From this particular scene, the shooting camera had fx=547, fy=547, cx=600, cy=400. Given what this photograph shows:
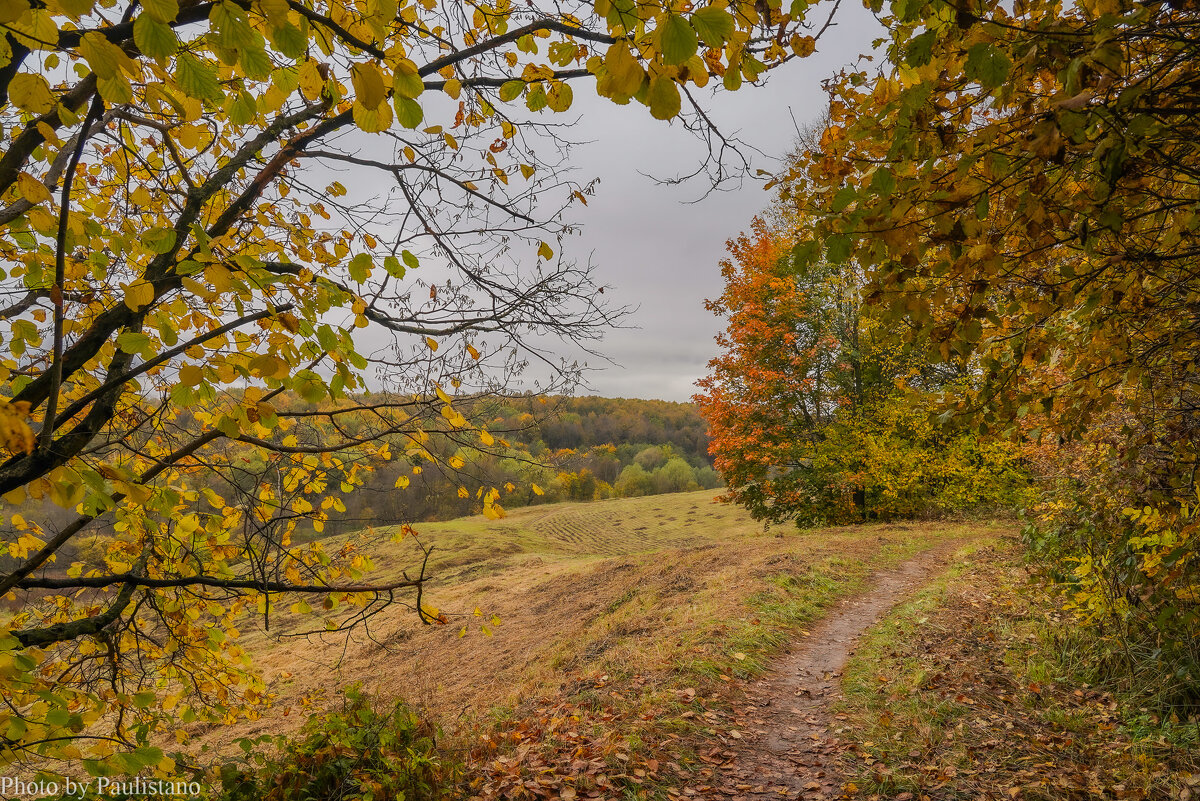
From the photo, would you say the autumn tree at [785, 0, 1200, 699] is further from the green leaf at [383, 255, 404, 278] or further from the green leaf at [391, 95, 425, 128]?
the green leaf at [383, 255, 404, 278]

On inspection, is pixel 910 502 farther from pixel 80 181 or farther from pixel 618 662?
pixel 80 181

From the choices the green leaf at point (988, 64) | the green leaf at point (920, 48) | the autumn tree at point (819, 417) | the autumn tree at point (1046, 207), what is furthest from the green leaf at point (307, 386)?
the autumn tree at point (819, 417)

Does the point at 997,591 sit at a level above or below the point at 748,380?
below

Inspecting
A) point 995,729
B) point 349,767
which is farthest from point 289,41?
point 995,729

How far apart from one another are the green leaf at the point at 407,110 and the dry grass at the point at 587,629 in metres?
2.15

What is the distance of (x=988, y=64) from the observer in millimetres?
1643

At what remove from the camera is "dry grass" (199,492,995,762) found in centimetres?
614

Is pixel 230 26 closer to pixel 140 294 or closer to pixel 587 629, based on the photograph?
pixel 140 294

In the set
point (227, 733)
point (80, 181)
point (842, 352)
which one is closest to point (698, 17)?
point (80, 181)

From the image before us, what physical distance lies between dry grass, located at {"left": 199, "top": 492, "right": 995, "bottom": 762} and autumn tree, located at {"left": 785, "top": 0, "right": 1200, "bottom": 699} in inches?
116

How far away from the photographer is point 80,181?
3.08 m

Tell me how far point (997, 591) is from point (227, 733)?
39.9 ft

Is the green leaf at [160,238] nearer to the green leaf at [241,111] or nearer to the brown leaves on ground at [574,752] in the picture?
the green leaf at [241,111]

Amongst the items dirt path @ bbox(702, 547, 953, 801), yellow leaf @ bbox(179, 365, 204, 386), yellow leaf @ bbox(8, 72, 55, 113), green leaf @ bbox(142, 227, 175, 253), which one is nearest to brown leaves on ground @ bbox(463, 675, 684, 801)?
dirt path @ bbox(702, 547, 953, 801)
